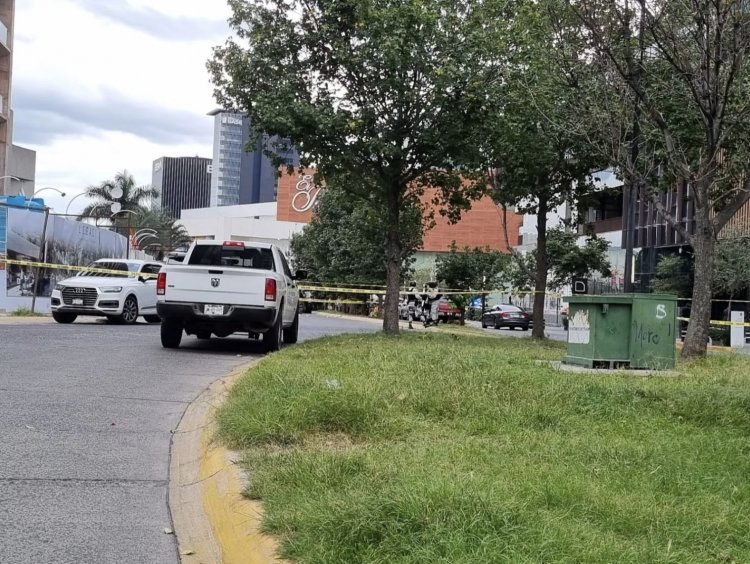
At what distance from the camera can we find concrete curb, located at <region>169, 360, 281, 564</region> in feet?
14.2

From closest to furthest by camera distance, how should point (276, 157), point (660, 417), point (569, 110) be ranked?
point (660, 417), point (569, 110), point (276, 157)

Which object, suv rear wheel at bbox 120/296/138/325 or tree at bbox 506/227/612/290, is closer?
suv rear wheel at bbox 120/296/138/325

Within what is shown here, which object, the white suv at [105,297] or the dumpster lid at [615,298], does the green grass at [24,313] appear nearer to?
the white suv at [105,297]

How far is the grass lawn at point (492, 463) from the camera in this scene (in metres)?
3.86

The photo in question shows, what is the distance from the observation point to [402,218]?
23266 mm

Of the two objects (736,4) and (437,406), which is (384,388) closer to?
(437,406)

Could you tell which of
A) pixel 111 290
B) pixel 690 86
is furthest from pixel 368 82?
pixel 111 290

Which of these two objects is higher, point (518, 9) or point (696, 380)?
point (518, 9)

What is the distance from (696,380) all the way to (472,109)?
8.31 meters

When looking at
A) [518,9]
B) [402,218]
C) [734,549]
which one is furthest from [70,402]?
[402,218]

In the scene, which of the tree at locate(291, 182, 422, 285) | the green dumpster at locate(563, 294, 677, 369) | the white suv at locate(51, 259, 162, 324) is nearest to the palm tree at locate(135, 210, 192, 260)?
the tree at locate(291, 182, 422, 285)

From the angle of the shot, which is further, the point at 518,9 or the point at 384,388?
the point at 518,9

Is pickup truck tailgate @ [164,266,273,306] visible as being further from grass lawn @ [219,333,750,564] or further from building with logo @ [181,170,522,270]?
building with logo @ [181,170,522,270]

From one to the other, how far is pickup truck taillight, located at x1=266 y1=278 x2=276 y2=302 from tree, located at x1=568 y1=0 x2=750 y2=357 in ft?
21.6
